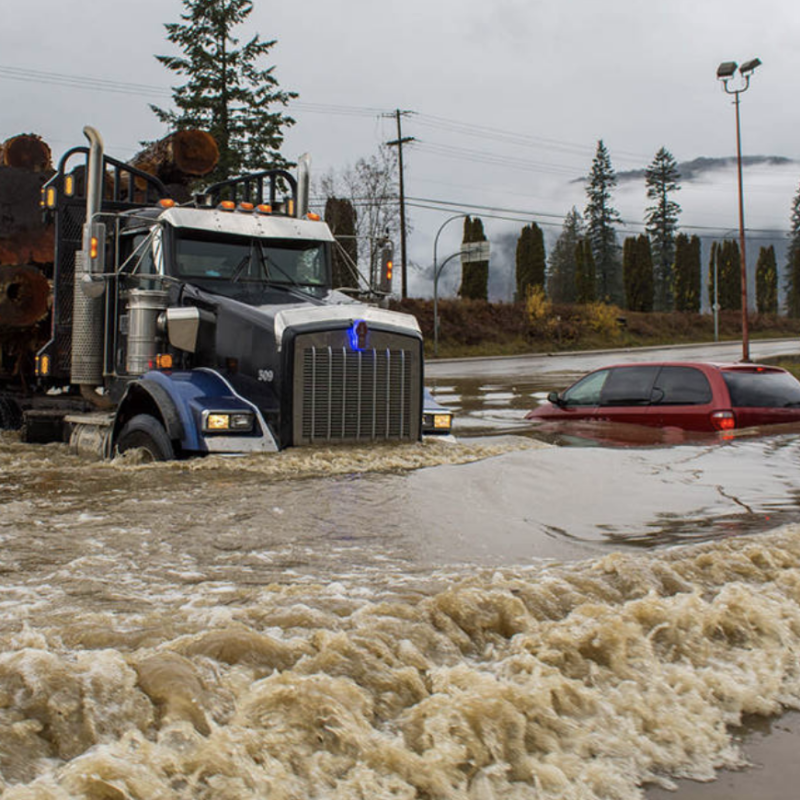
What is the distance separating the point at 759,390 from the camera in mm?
10617

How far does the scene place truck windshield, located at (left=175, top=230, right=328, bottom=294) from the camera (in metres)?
9.64

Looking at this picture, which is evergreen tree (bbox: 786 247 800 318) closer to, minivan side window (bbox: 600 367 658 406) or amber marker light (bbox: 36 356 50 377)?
minivan side window (bbox: 600 367 658 406)

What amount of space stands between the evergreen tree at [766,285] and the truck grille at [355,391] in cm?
8344

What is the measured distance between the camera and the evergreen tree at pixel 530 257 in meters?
72.9

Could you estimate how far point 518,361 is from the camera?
4462cm

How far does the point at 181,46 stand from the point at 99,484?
39.1 m

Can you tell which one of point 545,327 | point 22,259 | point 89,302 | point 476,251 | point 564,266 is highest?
point 564,266

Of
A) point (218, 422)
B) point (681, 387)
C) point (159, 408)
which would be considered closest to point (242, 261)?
point (159, 408)

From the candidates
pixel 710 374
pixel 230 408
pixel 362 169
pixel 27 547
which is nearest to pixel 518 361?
pixel 362 169

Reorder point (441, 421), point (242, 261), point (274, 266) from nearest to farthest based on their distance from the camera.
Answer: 1. point (441, 421)
2. point (242, 261)
3. point (274, 266)

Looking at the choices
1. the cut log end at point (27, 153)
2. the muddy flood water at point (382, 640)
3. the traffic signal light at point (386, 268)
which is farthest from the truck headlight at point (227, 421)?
the cut log end at point (27, 153)

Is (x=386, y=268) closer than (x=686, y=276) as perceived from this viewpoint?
Yes

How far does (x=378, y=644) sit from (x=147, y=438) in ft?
18.6

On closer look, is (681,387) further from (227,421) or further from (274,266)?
(227,421)
